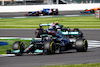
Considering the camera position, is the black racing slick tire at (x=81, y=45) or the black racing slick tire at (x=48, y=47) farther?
the black racing slick tire at (x=81, y=45)

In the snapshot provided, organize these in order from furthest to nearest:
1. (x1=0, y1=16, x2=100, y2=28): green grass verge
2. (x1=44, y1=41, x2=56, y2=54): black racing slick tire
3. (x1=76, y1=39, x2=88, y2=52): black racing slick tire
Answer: (x1=0, y1=16, x2=100, y2=28): green grass verge → (x1=76, y1=39, x2=88, y2=52): black racing slick tire → (x1=44, y1=41, x2=56, y2=54): black racing slick tire

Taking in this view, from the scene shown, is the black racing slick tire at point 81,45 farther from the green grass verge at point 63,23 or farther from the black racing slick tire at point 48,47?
the green grass verge at point 63,23

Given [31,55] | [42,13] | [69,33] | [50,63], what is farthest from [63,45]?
[42,13]

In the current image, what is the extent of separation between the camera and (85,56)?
11.3 metres

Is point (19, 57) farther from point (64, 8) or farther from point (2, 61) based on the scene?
point (64, 8)

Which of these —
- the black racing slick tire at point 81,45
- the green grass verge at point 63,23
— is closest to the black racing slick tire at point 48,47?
the black racing slick tire at point 81,45

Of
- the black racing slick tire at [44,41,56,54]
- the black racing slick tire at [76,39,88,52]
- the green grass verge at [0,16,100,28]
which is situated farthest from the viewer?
the green grass verge at [0,16,100,28]

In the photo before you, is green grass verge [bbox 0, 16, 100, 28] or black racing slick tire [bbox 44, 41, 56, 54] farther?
green grass verge [bbox 0, 16, 100, 28]

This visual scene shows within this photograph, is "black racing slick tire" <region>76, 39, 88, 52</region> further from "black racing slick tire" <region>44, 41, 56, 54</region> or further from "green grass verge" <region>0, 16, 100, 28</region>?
"green grass verge" <region>0, 16, 100, 28</region>

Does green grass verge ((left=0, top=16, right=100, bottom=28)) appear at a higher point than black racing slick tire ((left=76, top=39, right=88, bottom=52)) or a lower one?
lower

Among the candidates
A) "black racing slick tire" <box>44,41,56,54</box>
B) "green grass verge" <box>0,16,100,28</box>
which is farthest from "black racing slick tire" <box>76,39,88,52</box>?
Answer: "green grass verge" <box>0,16,100,28</box>

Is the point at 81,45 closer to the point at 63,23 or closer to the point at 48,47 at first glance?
the point at 48,47

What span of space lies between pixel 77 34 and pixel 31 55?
744cm

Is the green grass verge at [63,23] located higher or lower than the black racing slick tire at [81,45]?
lower
